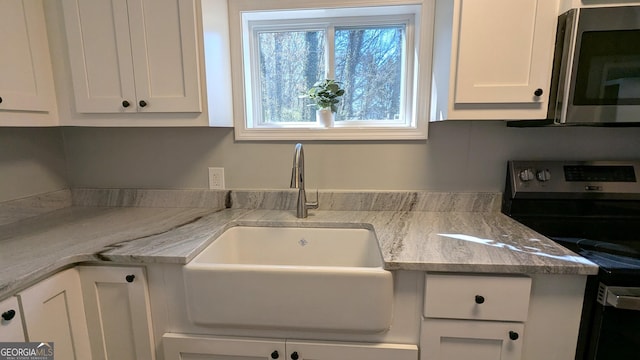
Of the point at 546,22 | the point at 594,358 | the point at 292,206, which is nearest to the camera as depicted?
the point at 594,358

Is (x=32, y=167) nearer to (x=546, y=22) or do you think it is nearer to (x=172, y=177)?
(x=172, y=177)

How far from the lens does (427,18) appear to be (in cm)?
147

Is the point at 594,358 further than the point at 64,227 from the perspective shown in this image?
No

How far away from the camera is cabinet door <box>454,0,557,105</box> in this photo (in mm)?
1152

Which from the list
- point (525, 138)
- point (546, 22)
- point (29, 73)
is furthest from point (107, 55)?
point (525, 138)

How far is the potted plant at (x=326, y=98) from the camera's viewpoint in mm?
1594

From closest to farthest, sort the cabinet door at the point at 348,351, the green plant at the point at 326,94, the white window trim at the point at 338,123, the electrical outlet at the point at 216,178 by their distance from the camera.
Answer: the cabinet door at the point at 348,351 → the white window trim at the point at 338,123 → the green plant at the point at 326,94 → the electrical outlet at the point at 216,178

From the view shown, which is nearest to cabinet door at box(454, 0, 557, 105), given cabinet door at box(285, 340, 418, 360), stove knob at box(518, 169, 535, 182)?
stove knob at box(518, 169, 535, 182)

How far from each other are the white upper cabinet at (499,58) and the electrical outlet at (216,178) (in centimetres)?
115

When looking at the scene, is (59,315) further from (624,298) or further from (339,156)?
(624,298)

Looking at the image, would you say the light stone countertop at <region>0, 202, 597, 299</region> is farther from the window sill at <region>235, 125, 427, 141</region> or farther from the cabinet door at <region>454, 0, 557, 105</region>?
the cabinet door at <region>454, 0, 557, 105</region>

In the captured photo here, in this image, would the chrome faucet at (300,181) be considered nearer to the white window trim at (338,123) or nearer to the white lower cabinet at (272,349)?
the white window trim at (338,123)

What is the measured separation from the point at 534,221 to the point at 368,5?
125cm

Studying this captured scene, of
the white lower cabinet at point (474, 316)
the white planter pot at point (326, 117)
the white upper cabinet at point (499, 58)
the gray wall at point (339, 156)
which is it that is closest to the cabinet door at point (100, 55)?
the gray wall at point (339, 156)
